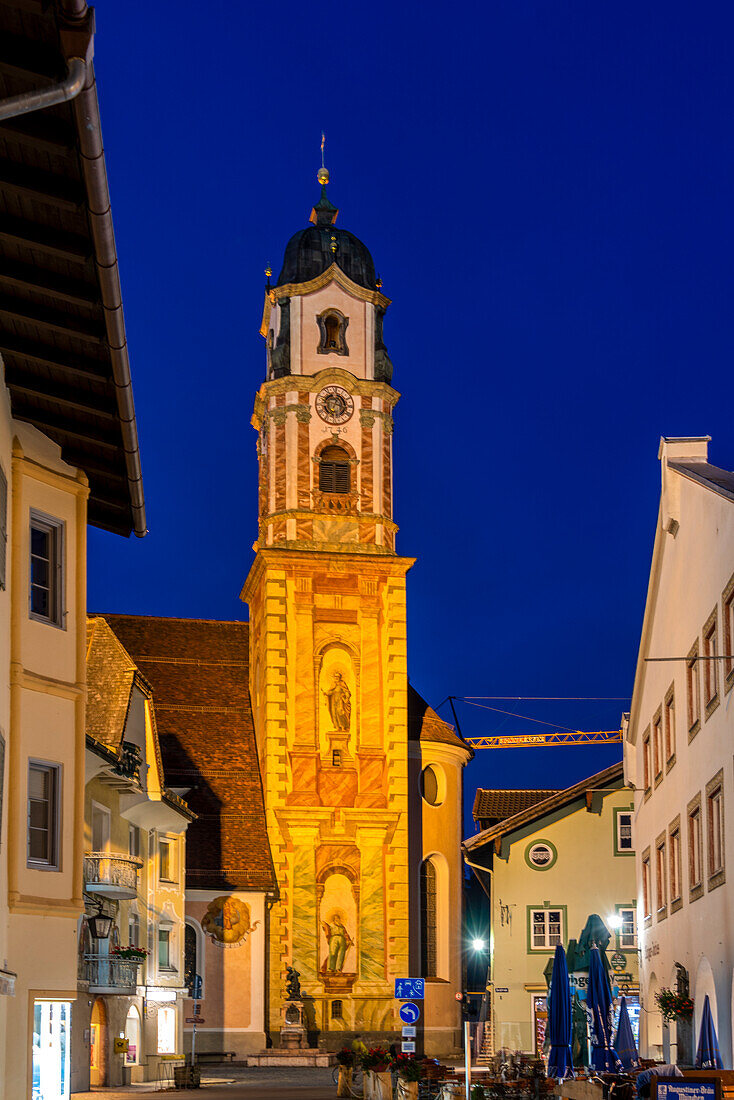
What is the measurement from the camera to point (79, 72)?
978 centimetres

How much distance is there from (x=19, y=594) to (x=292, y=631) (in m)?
45.0

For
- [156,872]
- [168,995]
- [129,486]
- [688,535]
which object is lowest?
[168,995]

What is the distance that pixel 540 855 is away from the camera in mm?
54781

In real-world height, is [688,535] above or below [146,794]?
above

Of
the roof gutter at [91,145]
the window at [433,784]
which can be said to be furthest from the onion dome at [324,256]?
the roof gutter at [91,145]

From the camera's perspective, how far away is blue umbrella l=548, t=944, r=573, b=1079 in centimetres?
2995

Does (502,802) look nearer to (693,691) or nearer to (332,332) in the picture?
(332,332)

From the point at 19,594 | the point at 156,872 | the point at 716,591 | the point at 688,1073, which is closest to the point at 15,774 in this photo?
the point at 19,594

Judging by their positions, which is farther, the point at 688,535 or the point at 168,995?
the point at 168,995

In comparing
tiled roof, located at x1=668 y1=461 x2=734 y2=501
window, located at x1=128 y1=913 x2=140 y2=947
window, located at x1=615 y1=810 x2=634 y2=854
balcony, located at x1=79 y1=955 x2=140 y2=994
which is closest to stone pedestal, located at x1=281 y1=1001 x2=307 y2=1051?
window, located at x1=615 y1=810 x2=634 y2=854

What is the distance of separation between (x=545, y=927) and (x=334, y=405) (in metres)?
22.9

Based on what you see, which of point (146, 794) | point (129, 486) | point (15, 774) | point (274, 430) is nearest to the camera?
point (15, 774)

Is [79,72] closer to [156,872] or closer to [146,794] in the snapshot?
[146,794]

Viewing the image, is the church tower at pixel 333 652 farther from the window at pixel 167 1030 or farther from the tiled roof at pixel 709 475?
the tiled roof at pixel 709 475
